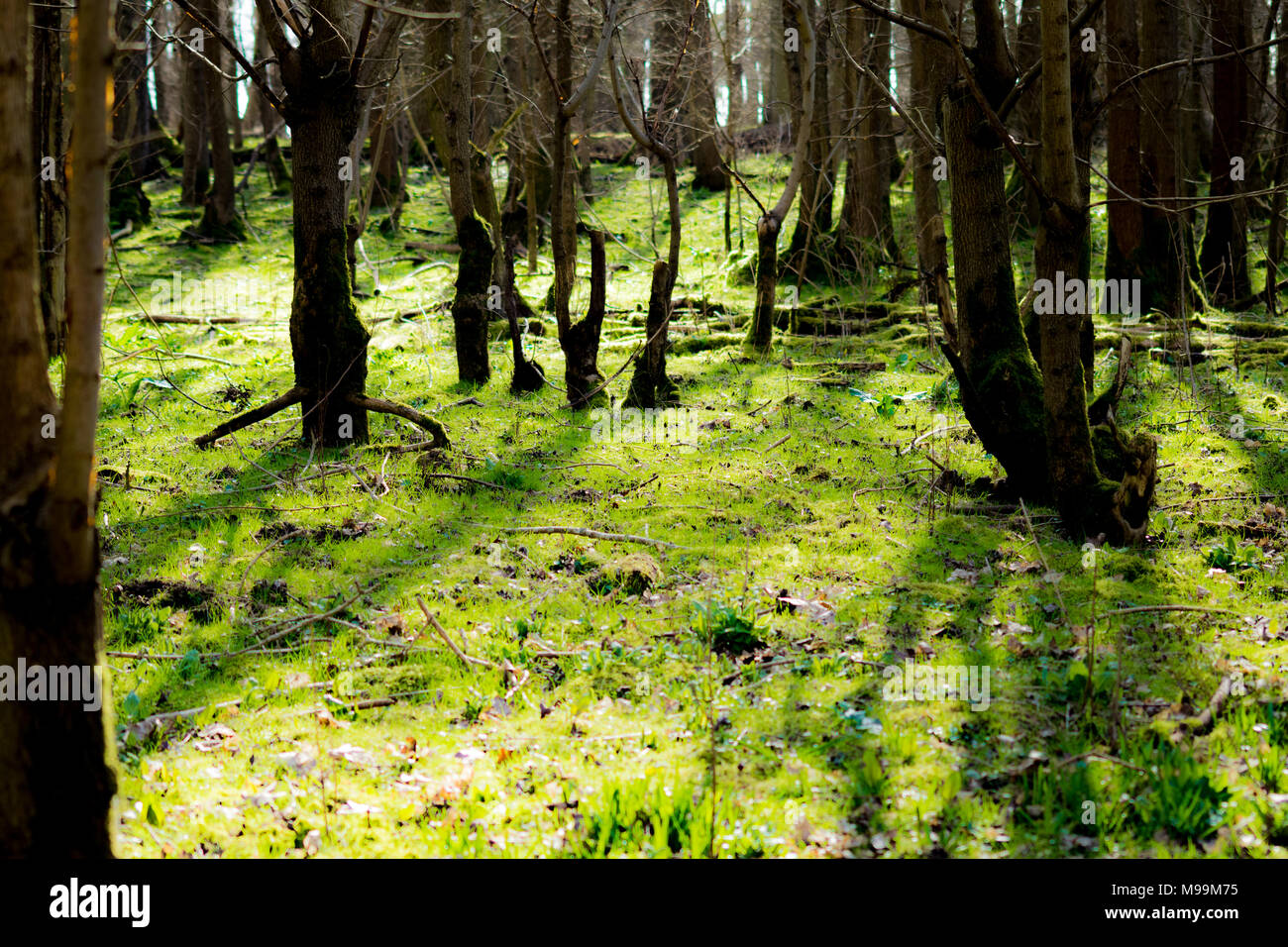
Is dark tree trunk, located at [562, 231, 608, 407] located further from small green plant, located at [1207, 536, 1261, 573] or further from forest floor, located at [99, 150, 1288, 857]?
small green plant, located at [1207, 536, 1261, 573]

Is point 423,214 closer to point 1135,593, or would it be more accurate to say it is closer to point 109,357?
point 109,357

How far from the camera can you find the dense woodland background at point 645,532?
148 inches

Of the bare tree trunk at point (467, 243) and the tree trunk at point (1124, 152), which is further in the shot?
the tree trunk at point (1124, 152)

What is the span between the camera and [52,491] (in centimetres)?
279

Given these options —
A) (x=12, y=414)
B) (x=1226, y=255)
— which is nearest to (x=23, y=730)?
(x=12, y=414)

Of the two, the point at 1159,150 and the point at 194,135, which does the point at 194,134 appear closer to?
the point at 194,135

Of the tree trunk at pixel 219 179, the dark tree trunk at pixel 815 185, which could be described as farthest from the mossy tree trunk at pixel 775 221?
the tree trunk at pixel 219 179

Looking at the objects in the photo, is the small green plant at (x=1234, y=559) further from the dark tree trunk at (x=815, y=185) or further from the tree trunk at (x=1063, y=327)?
the dark tree trunk at (x=815, y=185)

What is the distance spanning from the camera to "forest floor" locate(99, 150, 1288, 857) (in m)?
3.96

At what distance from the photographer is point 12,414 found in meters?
2.81

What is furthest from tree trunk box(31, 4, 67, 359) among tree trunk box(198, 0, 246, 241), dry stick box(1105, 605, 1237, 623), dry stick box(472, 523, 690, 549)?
dry stick box(1105, 605, 1237, 623)

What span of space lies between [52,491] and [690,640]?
11.4ft

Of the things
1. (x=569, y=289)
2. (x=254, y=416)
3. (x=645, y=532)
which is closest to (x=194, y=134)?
(x=569, y=289)

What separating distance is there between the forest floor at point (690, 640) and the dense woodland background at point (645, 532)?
3 centimetres
